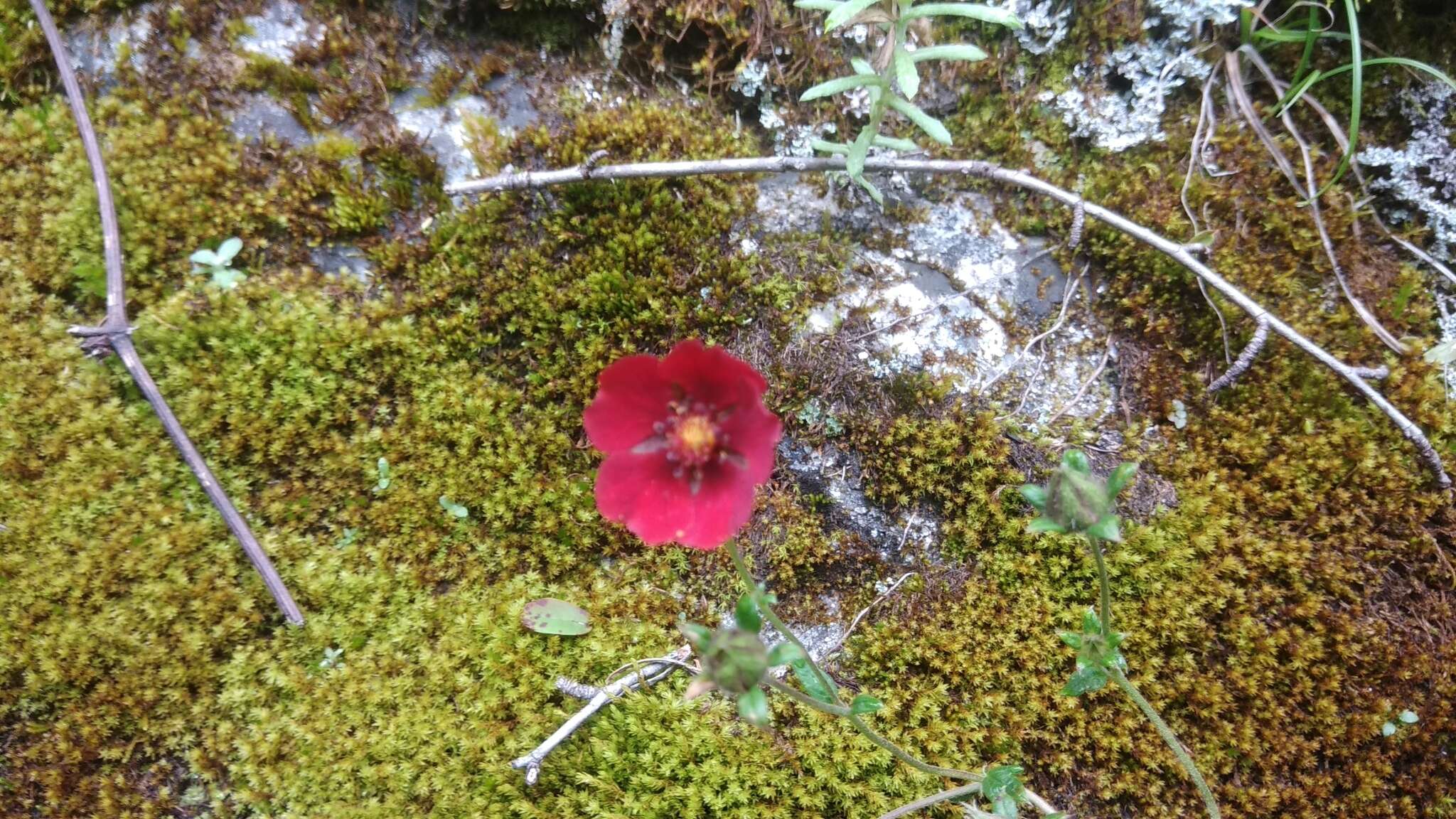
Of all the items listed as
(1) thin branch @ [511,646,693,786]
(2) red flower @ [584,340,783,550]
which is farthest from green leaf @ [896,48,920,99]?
(1) thin branch @ [511,646,693,786]

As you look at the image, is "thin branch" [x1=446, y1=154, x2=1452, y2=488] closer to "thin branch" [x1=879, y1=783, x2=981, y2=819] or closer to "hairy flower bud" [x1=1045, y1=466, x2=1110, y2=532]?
"hairy flower bud" [x1=1045, y1=466, x2=1110, y2=532]

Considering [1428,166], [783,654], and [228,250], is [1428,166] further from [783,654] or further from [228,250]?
[228,250]

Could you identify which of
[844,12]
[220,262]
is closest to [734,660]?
[844,12]

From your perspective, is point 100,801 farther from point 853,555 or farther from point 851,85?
point 851,85

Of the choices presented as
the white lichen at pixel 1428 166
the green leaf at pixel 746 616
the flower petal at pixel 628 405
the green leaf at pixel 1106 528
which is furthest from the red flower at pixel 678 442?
the white lichen at pixel 1428 166

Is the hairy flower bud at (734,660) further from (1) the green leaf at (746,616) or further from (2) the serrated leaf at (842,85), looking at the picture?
(2) the serrated leaf at (842,85)

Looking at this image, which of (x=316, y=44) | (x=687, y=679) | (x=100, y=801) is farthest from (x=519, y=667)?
(x=316, y=44)
